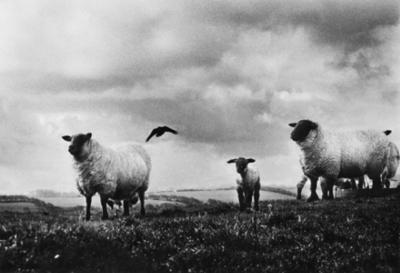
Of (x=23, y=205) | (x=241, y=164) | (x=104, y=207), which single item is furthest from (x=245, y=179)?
(x=23, y=205)

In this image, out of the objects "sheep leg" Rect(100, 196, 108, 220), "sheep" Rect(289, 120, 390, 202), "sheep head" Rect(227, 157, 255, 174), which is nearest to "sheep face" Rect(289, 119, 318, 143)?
"sheep" Rect(289, 120, 390, 202)

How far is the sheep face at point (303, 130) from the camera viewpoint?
20.8 m

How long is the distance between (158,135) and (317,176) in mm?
8306

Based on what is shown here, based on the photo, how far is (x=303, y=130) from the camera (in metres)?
20.8

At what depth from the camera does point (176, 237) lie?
8.28 metres

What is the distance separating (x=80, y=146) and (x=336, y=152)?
1159cm

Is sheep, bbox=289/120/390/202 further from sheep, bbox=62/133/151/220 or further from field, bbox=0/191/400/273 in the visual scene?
field, bbox=0/191/400/273

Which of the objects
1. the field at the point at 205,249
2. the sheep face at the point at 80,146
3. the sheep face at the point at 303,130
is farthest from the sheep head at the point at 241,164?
the field at the point at 205,249

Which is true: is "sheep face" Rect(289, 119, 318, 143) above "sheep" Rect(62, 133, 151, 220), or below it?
above

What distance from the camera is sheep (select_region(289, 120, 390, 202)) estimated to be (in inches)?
803

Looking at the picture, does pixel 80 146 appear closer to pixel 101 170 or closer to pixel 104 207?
pixel 101 170

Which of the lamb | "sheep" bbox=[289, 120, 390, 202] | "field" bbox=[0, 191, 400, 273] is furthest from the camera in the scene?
the lamb

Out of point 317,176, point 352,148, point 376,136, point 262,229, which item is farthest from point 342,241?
point 376,136

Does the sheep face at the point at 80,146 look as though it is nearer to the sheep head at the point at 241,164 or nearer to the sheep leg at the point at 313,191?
the sheep head at the point at 241,164
